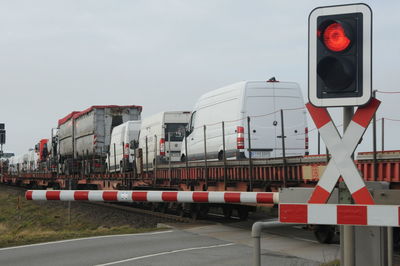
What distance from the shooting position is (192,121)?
21.4 m

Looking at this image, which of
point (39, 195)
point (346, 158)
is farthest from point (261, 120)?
point (346, 158)

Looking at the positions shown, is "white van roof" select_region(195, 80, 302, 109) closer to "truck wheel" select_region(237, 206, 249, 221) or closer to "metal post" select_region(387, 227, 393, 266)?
"truck wheel" select_region(237, 206, 249, 221)

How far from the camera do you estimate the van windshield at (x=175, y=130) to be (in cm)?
2638

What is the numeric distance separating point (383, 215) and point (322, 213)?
40 cm

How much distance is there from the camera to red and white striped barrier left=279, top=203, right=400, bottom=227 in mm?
4480

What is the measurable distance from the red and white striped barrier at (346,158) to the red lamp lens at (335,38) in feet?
1.51

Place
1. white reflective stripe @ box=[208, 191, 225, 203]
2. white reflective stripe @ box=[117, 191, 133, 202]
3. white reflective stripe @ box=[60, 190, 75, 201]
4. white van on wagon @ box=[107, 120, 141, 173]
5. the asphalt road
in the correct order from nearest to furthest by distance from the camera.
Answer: white reflective stripe @ box=[208, 191, 225, 203], white reflective stripe @ box=[117, 191, 133, 202], white reflective stripe @ box=[60, 190, 75, 201], the asphalt road, white van on wagon @ box=[107, 120, 141, 173]

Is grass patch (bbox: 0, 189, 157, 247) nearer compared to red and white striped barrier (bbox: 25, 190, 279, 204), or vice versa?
red and white striped barrier (bbox: 25, 190, 279, 204)

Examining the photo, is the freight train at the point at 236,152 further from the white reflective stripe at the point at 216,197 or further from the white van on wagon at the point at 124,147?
the white reflective stripe at the point at 216,197

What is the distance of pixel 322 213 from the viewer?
4.59m

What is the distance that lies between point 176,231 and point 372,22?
11812mm

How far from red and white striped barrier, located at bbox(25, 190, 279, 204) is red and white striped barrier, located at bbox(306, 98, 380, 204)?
10.1ft

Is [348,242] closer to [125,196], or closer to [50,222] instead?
[125,196]

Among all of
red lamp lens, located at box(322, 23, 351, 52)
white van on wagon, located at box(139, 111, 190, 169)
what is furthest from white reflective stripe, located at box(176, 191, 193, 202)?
white van on wagon, located at box(139, 111, 190, 169)
